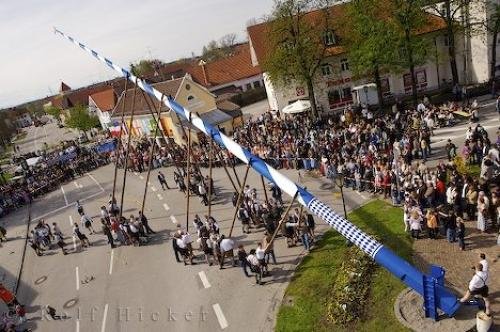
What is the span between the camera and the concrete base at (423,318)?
1107cm

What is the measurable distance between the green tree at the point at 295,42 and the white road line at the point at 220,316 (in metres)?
24.2

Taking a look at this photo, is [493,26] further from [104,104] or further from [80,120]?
[104,104]

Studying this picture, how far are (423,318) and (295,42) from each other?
2739 centimetres

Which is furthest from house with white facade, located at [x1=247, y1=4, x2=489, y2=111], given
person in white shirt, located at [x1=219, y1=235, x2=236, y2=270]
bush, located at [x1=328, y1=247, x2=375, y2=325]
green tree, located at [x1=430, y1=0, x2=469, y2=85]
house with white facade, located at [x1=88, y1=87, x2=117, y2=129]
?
house with white facade, located at [x1=88, y1=87, x2=117, y2=129]

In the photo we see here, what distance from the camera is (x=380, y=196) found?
20.6 meters

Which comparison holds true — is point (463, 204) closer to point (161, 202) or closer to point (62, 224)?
point (161, 202)

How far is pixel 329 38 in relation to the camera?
1470 inches

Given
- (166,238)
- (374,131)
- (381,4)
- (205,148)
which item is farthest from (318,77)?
(166,238)

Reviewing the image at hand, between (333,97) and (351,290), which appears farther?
(333,97)

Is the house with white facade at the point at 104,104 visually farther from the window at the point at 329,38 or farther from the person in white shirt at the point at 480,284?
the person in white shirt at the point at 480,284

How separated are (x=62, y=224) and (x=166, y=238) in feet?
35.5

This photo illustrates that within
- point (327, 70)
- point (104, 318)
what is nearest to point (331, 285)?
point (104, 318)

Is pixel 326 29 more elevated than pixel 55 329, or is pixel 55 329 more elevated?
pixel 326 29

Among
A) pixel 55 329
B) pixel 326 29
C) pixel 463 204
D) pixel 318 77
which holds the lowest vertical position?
pixel 55 329
